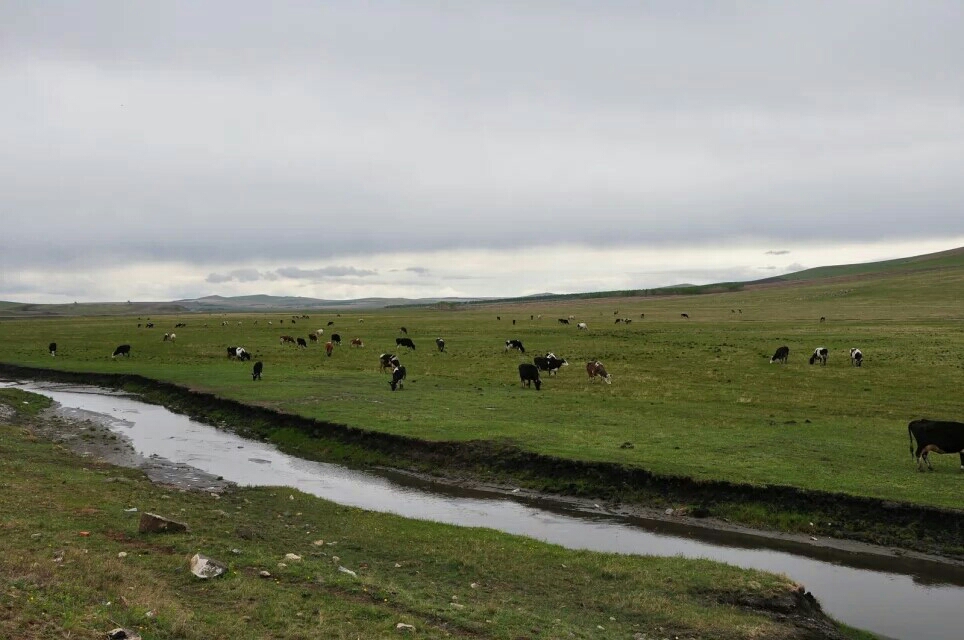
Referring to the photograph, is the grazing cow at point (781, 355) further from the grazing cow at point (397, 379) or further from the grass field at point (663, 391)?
the grazing cow at point (397, 379)

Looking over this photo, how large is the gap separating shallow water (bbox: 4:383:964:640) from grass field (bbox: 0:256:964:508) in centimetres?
278

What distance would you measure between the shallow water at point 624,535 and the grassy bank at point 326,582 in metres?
1.98

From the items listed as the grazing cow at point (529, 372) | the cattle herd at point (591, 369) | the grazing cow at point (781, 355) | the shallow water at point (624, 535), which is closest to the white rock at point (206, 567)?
the shallow water at point (624, 535)

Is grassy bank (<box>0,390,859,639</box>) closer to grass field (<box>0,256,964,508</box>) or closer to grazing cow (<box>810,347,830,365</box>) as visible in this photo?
grass field (<box>0,256,964,508</box>)

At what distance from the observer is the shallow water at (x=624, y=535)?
13.5 meters

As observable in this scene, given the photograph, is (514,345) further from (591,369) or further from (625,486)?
(625,486)

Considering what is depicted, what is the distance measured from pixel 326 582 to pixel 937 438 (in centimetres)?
1812

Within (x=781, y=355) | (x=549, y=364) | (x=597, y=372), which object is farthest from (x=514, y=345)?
(x=781, y=355)

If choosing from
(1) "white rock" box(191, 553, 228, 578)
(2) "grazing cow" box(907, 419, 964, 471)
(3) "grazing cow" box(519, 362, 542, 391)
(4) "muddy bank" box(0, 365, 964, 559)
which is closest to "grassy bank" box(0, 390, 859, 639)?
(1) "white rock" box(191, 553, 228, 578)

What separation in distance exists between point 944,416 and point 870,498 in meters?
12.1

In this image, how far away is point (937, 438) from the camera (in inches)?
788

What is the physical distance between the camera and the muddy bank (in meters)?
17.0

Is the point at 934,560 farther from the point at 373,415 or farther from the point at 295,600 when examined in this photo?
the point at 373,415

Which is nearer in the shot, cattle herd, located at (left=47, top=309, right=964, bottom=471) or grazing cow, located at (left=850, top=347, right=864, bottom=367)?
cattle herd, located at (left=47, top=309, right=964, bottom=471)
